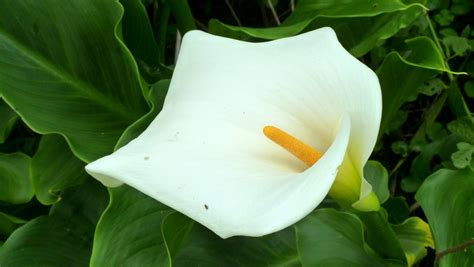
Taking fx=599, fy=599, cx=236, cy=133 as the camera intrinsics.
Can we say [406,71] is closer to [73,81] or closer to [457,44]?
[457,44]

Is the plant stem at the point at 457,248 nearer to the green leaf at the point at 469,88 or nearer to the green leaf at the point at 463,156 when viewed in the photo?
the green leaf at the point at 463,156

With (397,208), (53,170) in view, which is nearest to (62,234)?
(53,170)

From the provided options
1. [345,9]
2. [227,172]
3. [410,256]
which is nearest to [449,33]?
[345,9]

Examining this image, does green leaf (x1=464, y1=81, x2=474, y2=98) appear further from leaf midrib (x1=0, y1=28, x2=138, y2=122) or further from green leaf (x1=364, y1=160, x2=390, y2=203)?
leaf midrib (x1=0, y1=28, x2=138, y2=122)

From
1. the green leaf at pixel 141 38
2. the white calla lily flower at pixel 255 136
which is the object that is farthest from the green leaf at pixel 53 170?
the white calla lily flower at pixel 255 136

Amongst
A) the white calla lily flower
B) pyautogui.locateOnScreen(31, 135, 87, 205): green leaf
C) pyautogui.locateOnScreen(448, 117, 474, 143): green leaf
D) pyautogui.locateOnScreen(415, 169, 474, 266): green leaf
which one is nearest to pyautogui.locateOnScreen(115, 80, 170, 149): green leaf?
the white calla lily flower

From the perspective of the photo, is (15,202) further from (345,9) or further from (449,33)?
(449,33)

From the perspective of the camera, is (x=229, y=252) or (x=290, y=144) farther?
(x=229, y=252)
